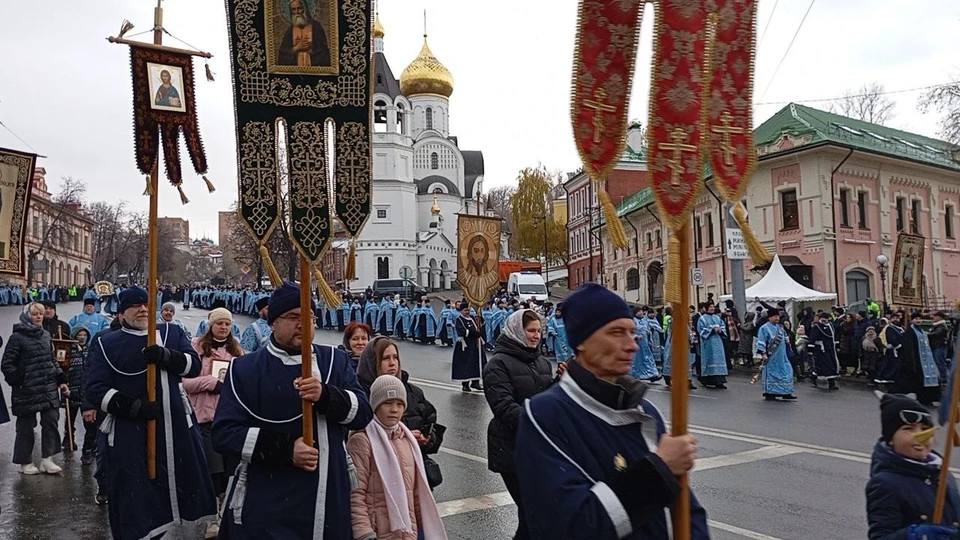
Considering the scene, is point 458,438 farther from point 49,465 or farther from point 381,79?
point 381,79

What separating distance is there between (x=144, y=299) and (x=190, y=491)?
154cm

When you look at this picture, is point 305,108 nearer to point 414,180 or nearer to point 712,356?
point 712,356

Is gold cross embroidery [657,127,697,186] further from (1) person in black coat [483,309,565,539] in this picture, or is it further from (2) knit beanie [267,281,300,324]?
(1) person in black coat [483,309,565,539]

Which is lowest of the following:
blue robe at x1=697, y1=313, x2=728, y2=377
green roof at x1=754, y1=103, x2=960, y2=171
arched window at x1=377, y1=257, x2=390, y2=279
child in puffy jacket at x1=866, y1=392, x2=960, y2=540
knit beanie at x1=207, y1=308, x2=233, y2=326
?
blue robe at x1=697, y1=313, x2=728, y2=377

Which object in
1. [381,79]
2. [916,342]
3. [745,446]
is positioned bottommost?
[745,446]

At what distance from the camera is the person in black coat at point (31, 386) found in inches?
348

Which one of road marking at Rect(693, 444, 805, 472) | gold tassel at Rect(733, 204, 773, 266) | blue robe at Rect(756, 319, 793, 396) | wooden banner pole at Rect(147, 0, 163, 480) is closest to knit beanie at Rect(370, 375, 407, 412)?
wooden banner pole at Rect(147, 0, 163, 480)

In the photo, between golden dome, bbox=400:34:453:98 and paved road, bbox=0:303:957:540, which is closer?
paved road, bbox=0:303:957:540

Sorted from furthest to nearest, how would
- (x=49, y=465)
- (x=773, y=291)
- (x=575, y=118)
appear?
(x=773, y=291)
(x=49, y=465)
(x=575, y=118)

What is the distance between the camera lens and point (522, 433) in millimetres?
2830

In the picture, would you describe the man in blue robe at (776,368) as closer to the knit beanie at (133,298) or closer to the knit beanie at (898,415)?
the knit beanie at (898,415)

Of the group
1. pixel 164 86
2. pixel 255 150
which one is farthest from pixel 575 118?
pixel 164 86

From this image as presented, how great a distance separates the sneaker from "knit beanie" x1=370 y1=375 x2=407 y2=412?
19.5 feet

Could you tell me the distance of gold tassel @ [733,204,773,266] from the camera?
3400 millimetres
